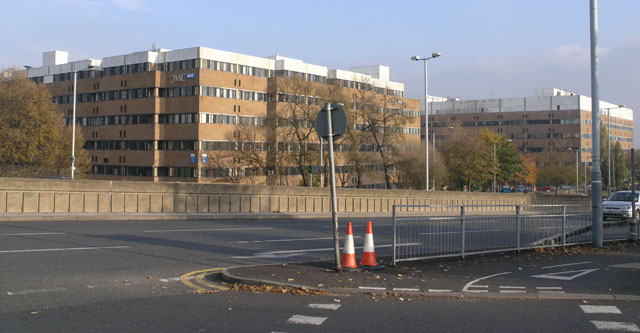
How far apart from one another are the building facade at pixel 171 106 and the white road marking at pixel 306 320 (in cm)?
5699

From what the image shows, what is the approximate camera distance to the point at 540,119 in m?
124

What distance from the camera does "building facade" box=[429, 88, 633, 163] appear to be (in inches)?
4670

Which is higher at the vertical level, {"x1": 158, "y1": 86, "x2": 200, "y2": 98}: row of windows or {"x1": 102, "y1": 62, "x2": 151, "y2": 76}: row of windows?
{"x1": 102, "y1": 62, "x2": 151, "y2": 76}: row of windows

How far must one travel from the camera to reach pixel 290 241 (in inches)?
645

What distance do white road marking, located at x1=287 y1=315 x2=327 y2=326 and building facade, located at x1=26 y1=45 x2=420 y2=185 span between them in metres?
57.0

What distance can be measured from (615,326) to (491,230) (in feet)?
22.0

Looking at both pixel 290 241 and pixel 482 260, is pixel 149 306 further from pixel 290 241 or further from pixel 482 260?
pixel 290 241

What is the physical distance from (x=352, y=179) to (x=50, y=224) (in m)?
61.7

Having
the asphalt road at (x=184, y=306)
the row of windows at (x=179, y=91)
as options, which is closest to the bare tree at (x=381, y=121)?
the row of windows at (x=179, y=91)

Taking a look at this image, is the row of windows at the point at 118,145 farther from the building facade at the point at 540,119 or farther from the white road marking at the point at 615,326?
the white road marking at the point at 615,326

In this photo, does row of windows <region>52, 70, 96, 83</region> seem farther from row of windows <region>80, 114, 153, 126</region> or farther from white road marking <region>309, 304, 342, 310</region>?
white road marking <region>309, 304, 342, 310</region>

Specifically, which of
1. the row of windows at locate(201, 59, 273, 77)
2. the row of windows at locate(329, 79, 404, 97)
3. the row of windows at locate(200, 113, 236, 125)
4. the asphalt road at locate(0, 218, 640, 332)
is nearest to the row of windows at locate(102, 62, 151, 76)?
the row of windows at locate(201, 59, 273, 77)

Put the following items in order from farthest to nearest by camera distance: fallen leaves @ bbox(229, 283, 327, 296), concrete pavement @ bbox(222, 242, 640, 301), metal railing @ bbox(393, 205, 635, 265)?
metal railing @ bbox(393, 205, 635, 265) → concrete pavement @ bbox(222, 242, 640, 301) → fallen leaves @ bbox(229, 283, 327, 296)

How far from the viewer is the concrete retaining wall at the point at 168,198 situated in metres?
21.2
